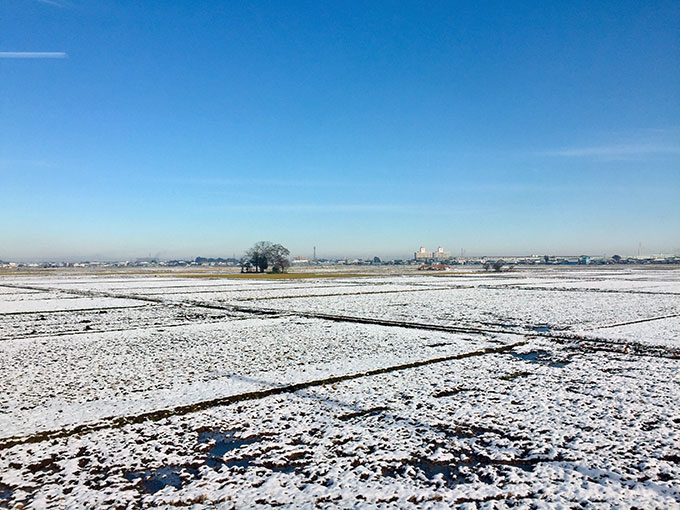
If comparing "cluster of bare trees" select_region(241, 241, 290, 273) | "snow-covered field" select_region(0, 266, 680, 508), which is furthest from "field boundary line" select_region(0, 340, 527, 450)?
"cluster of bare trees" select_region(241, 241, 290, 273)

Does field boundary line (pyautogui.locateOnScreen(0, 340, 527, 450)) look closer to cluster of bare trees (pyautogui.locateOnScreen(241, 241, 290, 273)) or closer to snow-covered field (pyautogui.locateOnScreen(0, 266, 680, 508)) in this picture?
snow-covered field (pyautogui.locateOnScreen(0, 266, 680, 508))

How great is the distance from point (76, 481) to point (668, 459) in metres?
7.76

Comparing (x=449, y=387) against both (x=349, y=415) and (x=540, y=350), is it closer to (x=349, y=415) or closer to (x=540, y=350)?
(x=349, y=415)

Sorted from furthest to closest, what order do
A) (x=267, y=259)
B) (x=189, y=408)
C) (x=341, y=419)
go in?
(x=267, y=259) < (x=189, y=408) < (x=341, y=419)

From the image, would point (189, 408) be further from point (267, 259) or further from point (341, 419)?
point (267, 259)

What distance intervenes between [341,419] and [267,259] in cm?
9343

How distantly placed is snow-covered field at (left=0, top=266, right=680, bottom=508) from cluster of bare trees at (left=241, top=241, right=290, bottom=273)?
80889 millimetres

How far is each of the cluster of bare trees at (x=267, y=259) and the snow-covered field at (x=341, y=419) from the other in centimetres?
8089

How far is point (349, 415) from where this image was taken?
850 cm

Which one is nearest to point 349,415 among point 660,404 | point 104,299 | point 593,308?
point 660,404

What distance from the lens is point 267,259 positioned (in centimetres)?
10050

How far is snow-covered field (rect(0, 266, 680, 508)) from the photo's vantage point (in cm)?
585

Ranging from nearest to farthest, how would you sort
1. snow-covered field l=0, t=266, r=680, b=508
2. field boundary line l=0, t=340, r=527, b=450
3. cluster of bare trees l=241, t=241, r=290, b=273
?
snow-covered field l=0, t=266, r=680, b=508, field boundary line l=0, t=340, r=527, b=450, cluster of bare trees l=241, t=241, r=290, b=273

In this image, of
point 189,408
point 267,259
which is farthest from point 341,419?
point 267,259
